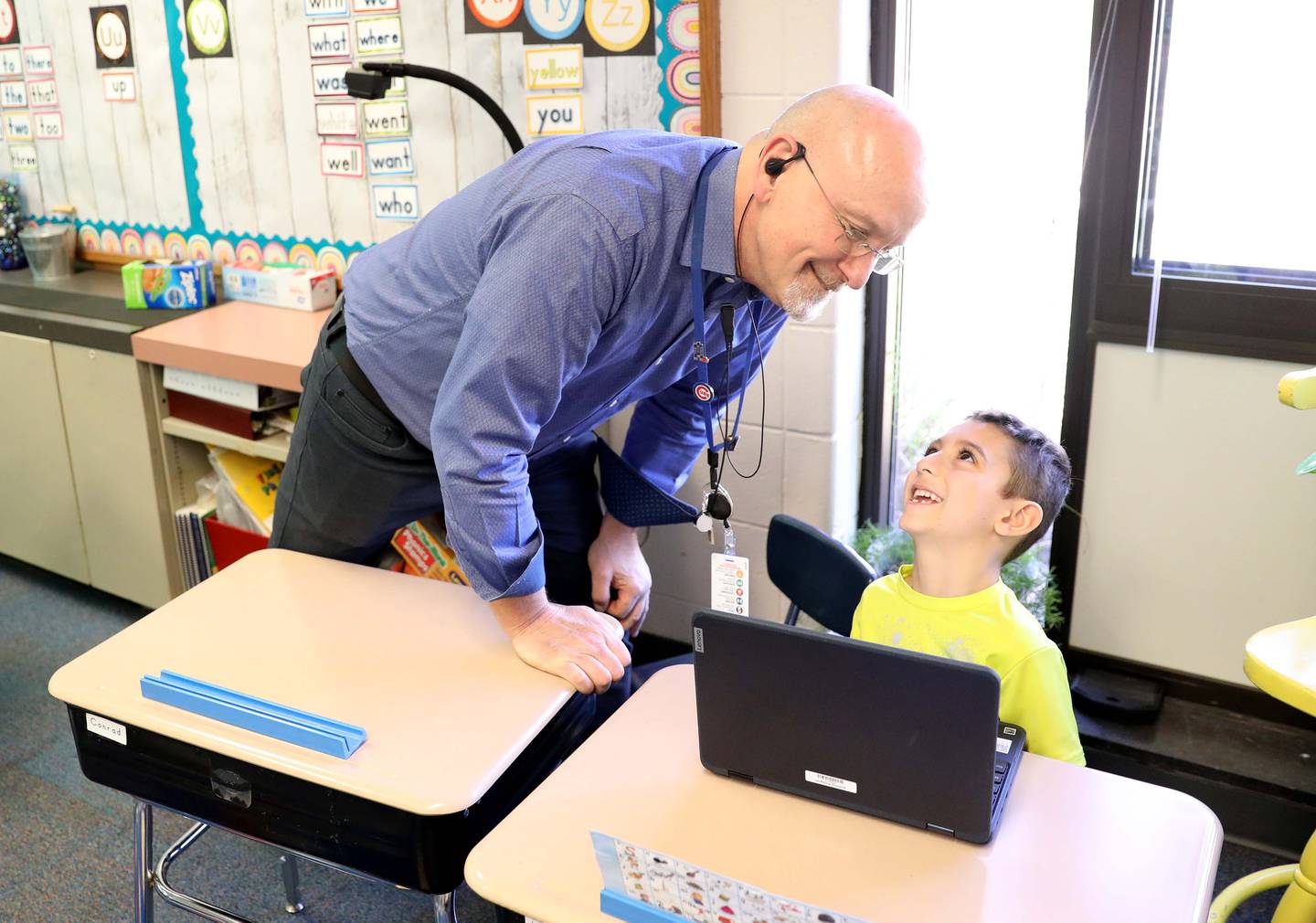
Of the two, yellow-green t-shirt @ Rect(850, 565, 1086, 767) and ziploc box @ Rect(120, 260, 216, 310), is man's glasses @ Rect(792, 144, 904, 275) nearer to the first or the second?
yellow-green t-shirt @ Rect(850, 565, 1086, 767)

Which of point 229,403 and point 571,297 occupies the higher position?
point 571,297

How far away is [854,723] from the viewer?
112 cm

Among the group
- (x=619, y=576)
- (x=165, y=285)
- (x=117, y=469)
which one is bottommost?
(x=117, y=469)

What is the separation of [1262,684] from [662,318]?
2.97 feet

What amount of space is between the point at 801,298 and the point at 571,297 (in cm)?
31

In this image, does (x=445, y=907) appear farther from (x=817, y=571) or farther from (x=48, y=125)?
(x=48, y=125)

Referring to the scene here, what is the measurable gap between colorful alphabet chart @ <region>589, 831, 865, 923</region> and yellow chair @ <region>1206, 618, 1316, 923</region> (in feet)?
2.44

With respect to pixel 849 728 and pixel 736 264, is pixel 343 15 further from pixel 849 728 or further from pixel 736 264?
pixel 849 728

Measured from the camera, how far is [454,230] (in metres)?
1.63

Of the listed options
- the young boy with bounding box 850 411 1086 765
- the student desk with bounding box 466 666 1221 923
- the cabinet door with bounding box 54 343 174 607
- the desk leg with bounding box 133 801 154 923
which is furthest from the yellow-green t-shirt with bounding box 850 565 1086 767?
the cabinet door with bounding box 54 343 174 607

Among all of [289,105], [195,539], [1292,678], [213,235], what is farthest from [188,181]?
[1292,678]

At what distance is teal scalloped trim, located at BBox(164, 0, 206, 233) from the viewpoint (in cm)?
301

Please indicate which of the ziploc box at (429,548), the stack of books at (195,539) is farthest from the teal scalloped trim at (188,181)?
the ziploc box at (429,548)

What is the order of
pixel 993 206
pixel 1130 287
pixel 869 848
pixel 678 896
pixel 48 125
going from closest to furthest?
pixel 678 896 < pixel 869 848 < pixel 1130 287 < pixel 993 206 < pixel 48 125
